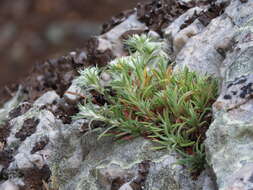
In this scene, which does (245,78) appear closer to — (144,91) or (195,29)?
(144,91)

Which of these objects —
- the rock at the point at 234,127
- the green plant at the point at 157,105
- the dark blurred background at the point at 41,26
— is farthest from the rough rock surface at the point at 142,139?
the dark blurred background at the point at 41,26

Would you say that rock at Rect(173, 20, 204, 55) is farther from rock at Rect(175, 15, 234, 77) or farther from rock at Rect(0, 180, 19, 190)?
rock at Rect(0, 180, 19, 190)

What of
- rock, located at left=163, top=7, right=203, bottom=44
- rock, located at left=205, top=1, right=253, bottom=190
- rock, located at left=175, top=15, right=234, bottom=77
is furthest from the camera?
rock, located at left=163, top=7, right=203, bottom=44

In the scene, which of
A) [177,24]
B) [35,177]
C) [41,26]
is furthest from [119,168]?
[177,24]

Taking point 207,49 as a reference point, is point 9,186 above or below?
below

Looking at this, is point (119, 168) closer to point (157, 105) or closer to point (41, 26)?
point (157, 105)

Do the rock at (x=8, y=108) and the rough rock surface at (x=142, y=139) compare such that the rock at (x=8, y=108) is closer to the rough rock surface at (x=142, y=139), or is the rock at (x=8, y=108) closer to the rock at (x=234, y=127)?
the rough rock surface at (x=142, y=139)

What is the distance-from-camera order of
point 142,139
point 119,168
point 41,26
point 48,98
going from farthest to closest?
point 48,98 → point 142,139 → point 119,168 → point 41,26

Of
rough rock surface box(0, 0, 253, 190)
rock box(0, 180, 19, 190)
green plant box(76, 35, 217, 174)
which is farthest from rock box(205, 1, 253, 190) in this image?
rock box(0, 180, 19, 190)
